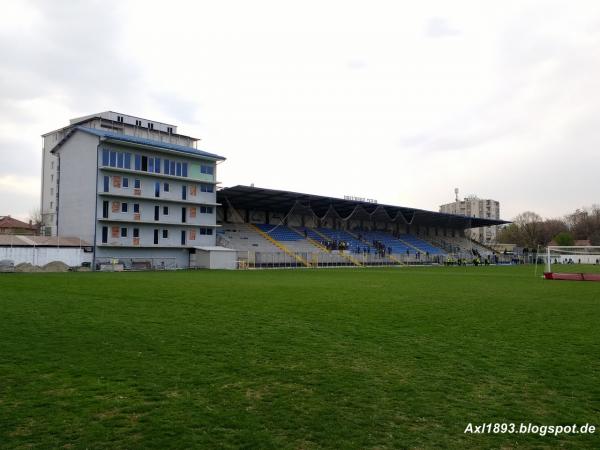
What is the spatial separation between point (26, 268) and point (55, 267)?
8.17 feet

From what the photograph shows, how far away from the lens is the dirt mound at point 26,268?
1554 inches

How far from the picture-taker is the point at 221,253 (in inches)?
2130

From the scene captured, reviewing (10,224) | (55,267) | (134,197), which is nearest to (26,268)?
(55,267)

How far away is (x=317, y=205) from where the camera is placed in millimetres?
74500

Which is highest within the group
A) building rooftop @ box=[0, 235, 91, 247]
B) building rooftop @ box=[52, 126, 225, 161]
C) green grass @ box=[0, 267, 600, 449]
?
building rooftop @ box=[52, 126, 225, 161]

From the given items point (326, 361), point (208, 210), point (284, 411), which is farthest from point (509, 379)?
point (208, 210)

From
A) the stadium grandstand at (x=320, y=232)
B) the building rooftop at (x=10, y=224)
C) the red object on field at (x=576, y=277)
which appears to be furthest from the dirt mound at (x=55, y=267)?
the building rooftop at (x=10, y=224)

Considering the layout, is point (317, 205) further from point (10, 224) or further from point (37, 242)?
point (10, 224)

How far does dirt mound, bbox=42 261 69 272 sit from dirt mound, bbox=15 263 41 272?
2.00ft

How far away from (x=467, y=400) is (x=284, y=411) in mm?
2593

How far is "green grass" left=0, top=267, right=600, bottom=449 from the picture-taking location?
5.60 meters

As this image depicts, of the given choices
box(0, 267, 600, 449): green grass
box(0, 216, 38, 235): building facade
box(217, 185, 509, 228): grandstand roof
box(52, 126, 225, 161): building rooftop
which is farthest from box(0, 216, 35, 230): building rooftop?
box(0, 267, 600, 449): green grass

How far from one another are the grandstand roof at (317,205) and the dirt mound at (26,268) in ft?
77.4

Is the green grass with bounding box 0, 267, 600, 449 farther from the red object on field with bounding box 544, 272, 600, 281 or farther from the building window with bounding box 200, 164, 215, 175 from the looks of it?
the building window with bounding box 200, 164, 215, 175
